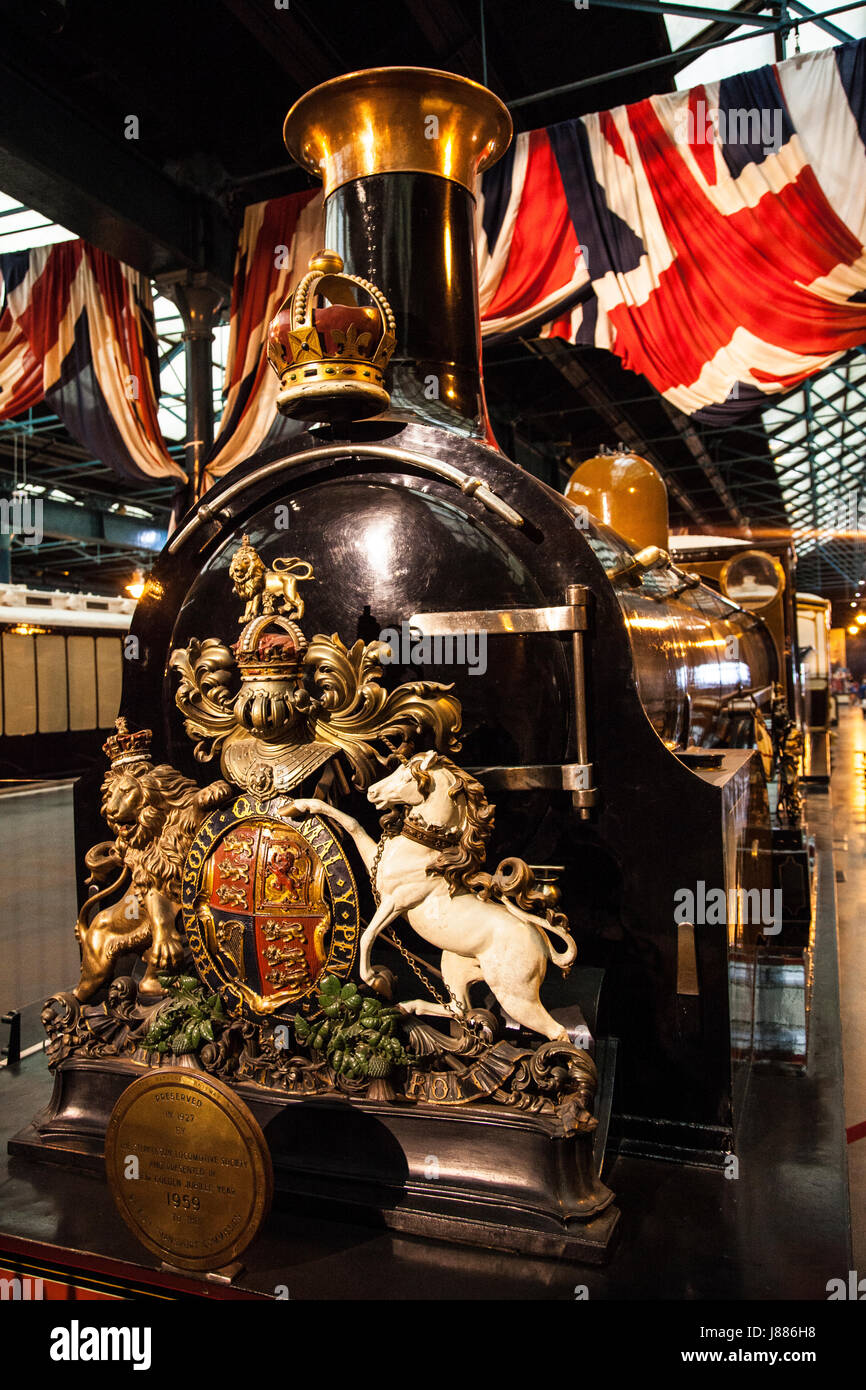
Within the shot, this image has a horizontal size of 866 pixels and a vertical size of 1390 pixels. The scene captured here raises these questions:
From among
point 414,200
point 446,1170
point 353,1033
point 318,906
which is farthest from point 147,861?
point 414,200

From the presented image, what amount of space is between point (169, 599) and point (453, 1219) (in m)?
1.71

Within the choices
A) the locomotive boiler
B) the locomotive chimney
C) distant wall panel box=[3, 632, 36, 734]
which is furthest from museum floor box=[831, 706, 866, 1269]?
distant wall panel box=[3, 632, 36, 734]

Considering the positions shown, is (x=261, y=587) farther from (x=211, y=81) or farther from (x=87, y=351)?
(x=87, y=351)

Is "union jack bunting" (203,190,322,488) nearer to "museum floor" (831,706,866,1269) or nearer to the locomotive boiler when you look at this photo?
the locomotive boiler

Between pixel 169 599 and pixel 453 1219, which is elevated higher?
pixel 169 599

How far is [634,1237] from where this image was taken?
1935 mm

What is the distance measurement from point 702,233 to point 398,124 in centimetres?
326

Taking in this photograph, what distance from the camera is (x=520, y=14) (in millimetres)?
6262

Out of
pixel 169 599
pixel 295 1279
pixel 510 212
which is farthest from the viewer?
pixel 510 212

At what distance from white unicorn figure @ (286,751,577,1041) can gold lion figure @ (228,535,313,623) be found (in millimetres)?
515
